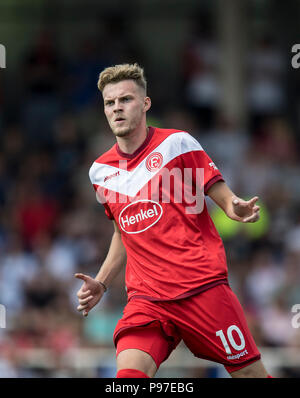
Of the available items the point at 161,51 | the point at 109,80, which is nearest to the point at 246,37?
the point at 161,51

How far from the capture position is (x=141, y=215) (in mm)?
5996

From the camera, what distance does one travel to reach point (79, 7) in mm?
17109

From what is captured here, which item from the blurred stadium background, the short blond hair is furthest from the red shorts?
the blurred stadium background

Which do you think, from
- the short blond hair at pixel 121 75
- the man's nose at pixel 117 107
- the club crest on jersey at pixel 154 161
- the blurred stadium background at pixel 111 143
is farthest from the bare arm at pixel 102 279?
the blurred stadium background at pixel 111 143

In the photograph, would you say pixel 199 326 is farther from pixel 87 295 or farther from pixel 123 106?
pixel 123 106

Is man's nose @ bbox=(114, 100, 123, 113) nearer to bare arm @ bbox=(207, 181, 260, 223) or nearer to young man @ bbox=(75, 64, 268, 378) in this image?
young man @ bbox=(75, 64, 268, 378)

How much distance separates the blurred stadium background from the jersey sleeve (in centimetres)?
476

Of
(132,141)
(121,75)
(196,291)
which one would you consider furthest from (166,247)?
(121,75)

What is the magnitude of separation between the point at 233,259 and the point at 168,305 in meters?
6.50

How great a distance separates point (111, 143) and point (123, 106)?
26.3 feet

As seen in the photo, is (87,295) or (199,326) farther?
(87,295)

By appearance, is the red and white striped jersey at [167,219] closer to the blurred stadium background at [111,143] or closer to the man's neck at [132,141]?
the man's neck at [132,141]

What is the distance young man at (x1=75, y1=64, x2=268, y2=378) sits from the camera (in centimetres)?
588

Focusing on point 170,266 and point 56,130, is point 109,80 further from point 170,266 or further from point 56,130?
point 56,130
